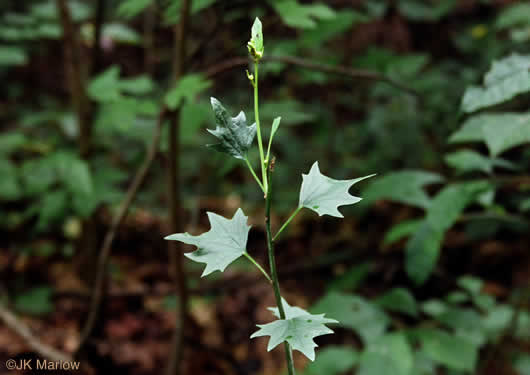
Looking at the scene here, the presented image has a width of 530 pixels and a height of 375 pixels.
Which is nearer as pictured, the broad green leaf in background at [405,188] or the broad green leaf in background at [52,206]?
the broad green leaf in background at [405,188]

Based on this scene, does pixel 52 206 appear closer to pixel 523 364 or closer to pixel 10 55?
pixel 10 55

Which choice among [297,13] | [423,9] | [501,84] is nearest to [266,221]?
[501,84]

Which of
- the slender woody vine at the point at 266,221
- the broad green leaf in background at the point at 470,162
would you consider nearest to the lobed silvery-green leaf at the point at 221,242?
the slender woody vine at the point at 266,221

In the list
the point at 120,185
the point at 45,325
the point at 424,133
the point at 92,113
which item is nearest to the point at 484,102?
the point at 92,113

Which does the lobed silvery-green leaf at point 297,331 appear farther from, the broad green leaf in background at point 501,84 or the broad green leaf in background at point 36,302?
the broad green leaf in background at point 36,302

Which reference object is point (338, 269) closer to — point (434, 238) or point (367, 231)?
point (367, 231)

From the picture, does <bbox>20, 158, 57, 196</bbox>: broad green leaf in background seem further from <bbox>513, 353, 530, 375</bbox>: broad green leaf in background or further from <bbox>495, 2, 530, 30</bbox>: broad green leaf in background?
<bbox>513, 353, 530, 375</bbox>: broad green leaf in background

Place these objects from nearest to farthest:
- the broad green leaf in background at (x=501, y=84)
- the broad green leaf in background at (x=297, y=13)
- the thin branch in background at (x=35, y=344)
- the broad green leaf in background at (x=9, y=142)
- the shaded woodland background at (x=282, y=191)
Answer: the broad green leaf in background at (x=501, y=84), the broad green leaf in background at (x=297, y=13), the shaded woodland background at (x=282, y=191), the thin branch in background at (x=35, y=344), the broad green leaf in background at (x=9, y=142)
